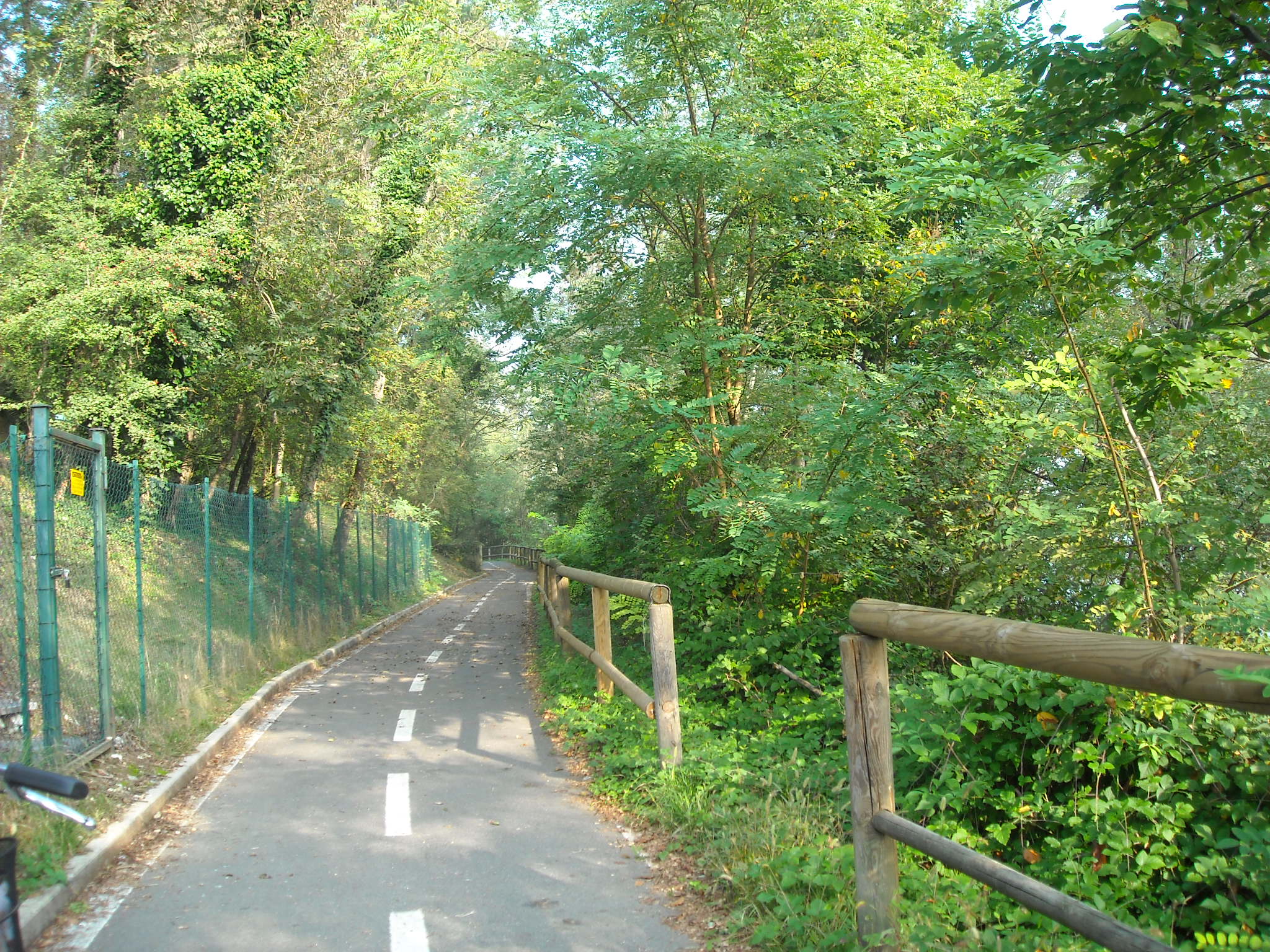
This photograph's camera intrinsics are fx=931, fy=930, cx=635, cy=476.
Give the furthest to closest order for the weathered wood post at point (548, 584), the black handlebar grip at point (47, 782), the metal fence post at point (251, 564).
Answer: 1. the weathered wood post at point (548, 584)
2. the metal fence post at point (251, 564)
3. the black handlebar grip at point (47, 782)

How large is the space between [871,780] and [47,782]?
8.70ft

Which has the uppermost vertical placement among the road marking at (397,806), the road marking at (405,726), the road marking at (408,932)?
the road marking at (408,932)

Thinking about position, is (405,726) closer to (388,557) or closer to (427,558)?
(388,557)

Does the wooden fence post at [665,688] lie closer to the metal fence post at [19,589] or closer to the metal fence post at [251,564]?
the metal fence post at [19,589]

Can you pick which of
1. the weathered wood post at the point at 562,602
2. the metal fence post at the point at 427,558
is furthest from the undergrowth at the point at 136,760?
the metal fence post at the point at 427,558

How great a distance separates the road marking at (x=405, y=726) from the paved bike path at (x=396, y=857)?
32 millimetres

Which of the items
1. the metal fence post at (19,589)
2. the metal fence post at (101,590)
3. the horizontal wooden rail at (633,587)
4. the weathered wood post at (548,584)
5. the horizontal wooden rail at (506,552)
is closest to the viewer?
the metal fence post at (19,589)

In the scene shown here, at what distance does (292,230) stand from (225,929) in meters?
15.9

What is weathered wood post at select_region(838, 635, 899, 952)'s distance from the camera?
3477 millimetres

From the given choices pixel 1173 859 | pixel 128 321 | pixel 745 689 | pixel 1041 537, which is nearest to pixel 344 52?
pixel 128 321

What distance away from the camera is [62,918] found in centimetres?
446

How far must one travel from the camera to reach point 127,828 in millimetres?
5555

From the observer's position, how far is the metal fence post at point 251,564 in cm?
1257

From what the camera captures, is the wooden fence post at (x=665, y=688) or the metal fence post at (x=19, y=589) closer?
the metal fence post at (x=19, y=589)
